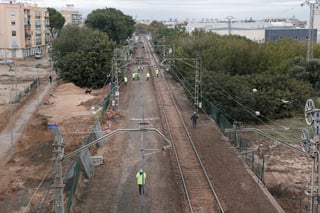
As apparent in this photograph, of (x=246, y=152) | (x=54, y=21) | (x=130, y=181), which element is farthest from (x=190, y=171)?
(x=54, y=21)

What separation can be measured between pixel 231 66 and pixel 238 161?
99.7 ft

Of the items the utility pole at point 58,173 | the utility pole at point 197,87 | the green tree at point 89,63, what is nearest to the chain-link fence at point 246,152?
the utility pole at point 197,87

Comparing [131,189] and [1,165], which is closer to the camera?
[131,189]

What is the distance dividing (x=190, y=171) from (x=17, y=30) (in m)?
69.2

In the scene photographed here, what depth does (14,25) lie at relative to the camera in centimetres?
8438

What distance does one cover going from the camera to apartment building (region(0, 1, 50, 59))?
83625mm

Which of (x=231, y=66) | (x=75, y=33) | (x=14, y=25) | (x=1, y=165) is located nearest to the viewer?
(x=1, y=165)

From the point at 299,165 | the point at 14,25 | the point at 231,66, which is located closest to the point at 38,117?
the point at 299,165

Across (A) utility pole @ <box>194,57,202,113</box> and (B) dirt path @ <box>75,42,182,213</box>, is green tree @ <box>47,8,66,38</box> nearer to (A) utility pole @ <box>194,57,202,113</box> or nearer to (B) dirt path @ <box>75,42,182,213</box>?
(A) utility pole @ <box>194,57,202,113</box>

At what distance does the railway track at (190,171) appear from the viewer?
1970 centimetres

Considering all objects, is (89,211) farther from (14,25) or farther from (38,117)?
(14,25)

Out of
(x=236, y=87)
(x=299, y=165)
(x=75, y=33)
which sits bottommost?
(x=299, y=165)

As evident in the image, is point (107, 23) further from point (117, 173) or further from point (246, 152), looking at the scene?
point (117, 173)

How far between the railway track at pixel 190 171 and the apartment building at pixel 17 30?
53794mm
